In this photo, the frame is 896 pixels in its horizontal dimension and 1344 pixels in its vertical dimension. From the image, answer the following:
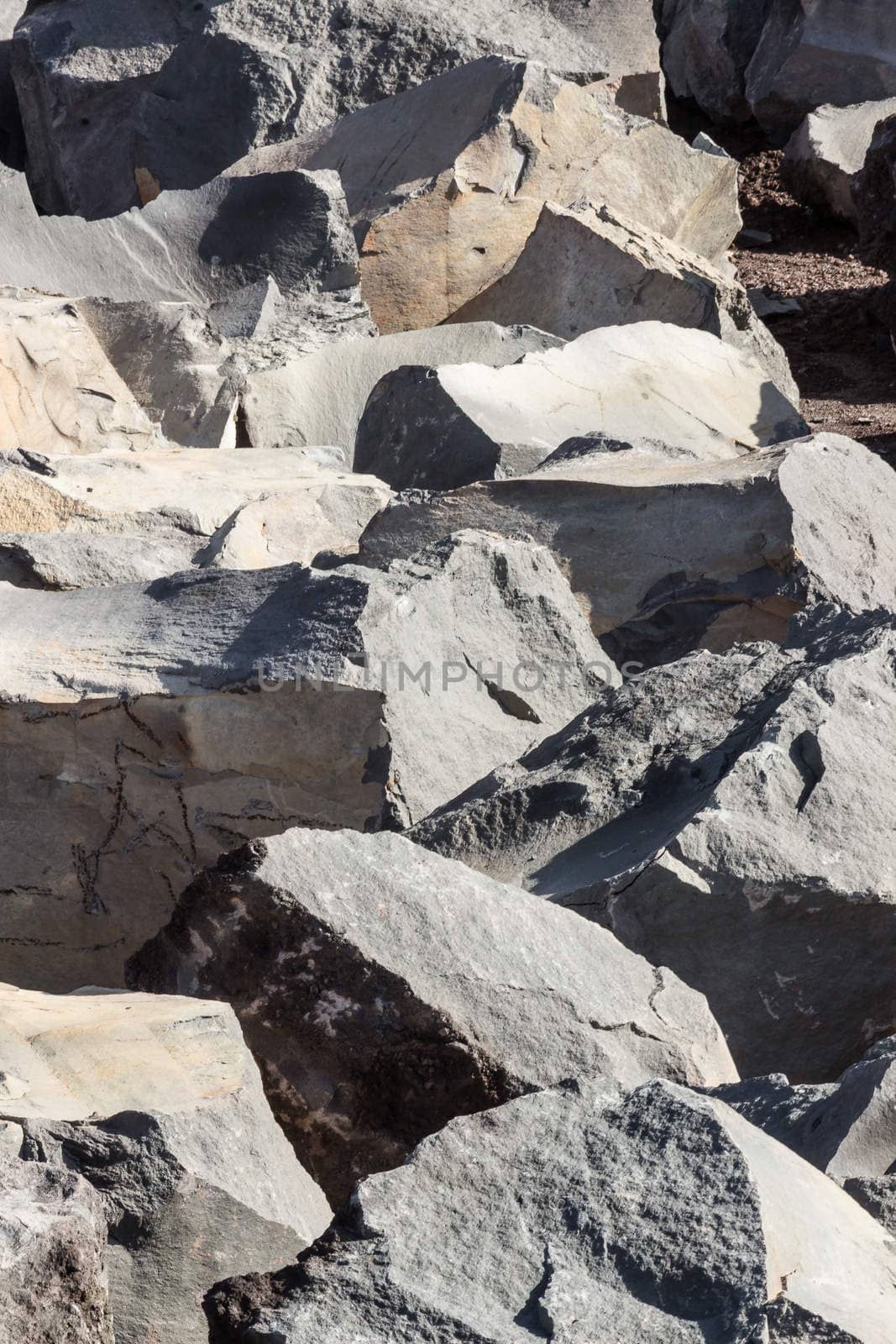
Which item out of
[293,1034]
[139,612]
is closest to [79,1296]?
[293,1034]

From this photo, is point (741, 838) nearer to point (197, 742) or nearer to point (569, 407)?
point (197, 742)

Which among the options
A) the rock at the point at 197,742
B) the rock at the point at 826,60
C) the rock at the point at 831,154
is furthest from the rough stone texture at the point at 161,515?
the rock at the point at 826,60

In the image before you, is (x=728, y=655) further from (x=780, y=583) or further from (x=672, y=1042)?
(x=672, y=1042)

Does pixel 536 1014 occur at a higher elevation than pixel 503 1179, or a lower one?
lower

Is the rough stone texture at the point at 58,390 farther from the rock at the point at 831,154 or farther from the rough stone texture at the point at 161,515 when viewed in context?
the rock at the point at 831,154

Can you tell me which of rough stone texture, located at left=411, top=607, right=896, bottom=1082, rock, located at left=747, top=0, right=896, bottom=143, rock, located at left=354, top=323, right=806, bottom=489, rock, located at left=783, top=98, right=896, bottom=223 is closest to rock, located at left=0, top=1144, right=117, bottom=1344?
rough stone texture, located at left=411, top=607, right=896, bottom=1082

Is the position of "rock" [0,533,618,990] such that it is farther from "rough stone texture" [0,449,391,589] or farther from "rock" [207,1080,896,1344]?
"rock" [207,1080,896,1344]

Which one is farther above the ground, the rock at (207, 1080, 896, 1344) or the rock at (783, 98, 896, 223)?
the rock at (207, 1080, 896, 1344)

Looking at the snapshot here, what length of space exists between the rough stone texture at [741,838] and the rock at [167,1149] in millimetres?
583

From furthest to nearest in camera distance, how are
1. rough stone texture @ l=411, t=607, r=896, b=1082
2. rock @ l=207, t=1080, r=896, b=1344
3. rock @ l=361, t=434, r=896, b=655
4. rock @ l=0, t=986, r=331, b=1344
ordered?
1. rock @ l=361, t=434, r=896, b=655
2. rough stone texture @ l=411, t=607, r=896, b=1082
3. rock @ l=0, t=986, r=331, b=1344
4. rock @ l=207, t=1080, r=896, b=1344

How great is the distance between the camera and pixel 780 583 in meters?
2.99

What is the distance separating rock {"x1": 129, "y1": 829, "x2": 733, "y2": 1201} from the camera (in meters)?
1.72

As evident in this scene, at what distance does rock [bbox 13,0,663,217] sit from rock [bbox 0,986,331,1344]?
5.20 metres

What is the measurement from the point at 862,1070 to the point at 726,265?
502 centimetres
